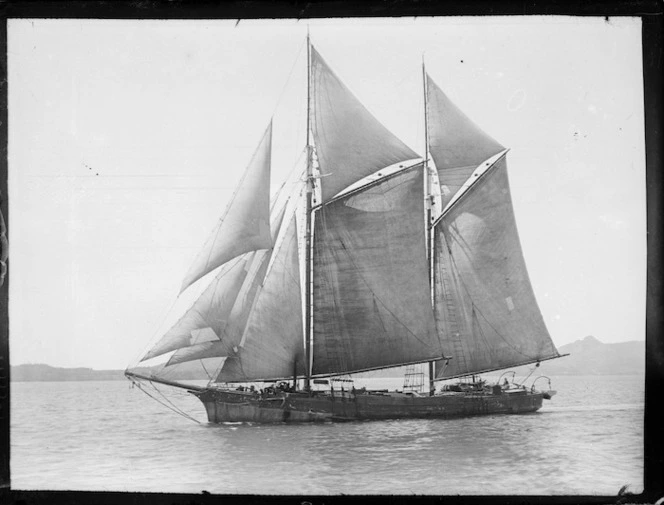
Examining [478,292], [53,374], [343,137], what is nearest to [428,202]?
[478,292]

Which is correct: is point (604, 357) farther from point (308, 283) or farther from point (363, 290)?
point (308, 283)

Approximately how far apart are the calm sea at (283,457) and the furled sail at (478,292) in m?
1.44

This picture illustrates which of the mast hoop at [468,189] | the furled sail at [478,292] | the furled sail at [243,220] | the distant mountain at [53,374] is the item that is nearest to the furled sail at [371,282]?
the furled sail at [478,292]

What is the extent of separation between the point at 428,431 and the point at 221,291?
6.41ft

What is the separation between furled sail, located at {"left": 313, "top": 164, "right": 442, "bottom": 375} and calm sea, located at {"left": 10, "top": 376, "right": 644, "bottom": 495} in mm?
1937

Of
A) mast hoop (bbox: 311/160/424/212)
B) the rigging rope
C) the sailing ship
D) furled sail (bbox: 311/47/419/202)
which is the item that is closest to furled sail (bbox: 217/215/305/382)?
the sailing ship

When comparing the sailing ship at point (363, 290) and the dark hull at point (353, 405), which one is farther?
the dark hull at point (353, 405)

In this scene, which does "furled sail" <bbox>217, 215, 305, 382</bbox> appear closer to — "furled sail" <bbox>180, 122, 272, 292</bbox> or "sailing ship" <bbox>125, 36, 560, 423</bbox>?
"sailing ship" <bbox>125, 36, 560, 423</bbox>

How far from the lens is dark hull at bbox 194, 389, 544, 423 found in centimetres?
620

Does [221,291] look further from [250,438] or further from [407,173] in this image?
[407,173]

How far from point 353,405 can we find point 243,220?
2.04 meters

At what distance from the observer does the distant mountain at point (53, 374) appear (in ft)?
15.9

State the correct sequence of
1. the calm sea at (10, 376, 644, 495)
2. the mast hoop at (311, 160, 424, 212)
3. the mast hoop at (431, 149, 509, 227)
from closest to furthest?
the calm sea at (10, 376, 644, 495) → the mast hoop at (431, 149, 509, 227) → the mast hoop at (311, 160, 424, 212)

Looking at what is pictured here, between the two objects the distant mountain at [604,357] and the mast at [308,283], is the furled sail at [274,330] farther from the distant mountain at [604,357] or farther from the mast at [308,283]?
the distant mountain at [604,357]
